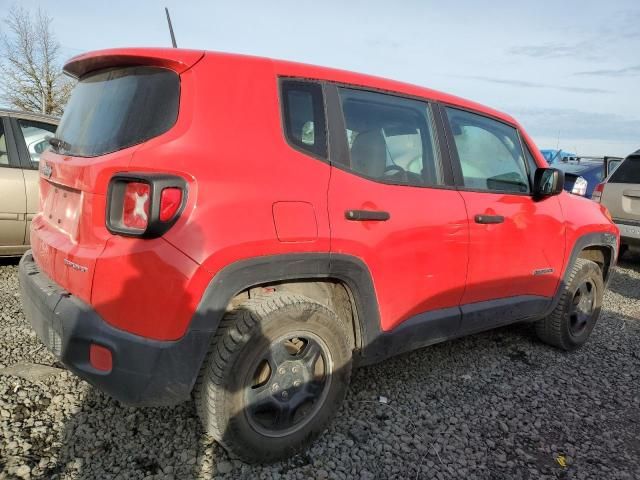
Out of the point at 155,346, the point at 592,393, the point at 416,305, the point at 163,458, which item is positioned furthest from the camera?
the point at 592,393

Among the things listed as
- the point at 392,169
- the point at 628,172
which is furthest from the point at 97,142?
the point at 628,172

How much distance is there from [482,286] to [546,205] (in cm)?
88

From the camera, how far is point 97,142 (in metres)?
2.12

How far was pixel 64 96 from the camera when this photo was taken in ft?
72.9

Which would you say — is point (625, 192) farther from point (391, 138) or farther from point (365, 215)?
point (365, 215)

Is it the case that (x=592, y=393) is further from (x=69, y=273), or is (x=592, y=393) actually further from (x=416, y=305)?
(x=69, y=273)

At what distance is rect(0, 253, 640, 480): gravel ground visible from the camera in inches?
89.1

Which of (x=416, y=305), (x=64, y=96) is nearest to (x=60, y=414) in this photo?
(x=416, y=305)

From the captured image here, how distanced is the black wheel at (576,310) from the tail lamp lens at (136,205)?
319 cm

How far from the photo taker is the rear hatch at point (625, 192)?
21.9 ft

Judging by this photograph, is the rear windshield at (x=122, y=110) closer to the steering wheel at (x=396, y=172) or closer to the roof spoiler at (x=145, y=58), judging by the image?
the roof spoiler at (x=145, y=58)

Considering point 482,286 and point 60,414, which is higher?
point 482,286

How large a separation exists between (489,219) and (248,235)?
1.65 meters

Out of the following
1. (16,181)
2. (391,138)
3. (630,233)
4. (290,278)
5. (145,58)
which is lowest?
(630,233)
